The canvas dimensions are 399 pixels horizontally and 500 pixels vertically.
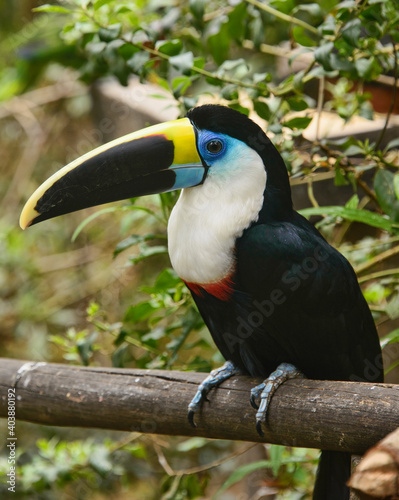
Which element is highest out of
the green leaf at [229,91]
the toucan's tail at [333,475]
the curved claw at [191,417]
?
the green leaf at [229,91]

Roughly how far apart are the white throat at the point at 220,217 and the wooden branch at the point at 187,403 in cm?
36

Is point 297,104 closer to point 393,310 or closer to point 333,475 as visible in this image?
point 393,310

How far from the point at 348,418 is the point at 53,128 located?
4.13m

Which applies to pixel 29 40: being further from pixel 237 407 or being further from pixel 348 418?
pixel 348 418

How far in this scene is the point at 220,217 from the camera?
5.66ft

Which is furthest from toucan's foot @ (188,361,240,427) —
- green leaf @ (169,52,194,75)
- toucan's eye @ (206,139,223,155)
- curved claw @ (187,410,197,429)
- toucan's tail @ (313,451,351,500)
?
green leaf @ (169,52,194,75)

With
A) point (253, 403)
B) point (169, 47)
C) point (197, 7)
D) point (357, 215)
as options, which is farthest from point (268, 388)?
point (197, 7)

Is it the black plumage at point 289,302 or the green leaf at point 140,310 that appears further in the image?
the green leaf at point 140,310

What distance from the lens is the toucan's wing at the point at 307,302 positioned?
171 cm

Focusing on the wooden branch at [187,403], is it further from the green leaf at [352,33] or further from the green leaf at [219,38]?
the green leaf at [219,38]

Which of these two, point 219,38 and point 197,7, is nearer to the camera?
point 197,7

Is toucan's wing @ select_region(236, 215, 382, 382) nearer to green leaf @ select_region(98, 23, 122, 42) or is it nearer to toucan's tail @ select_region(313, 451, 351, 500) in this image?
toucan's tail @ select_region(313, 451, 351, 500)

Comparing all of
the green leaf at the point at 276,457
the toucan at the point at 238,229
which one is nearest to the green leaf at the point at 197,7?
the toucan at the point at 238,229

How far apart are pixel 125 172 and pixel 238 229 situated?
355 mm
